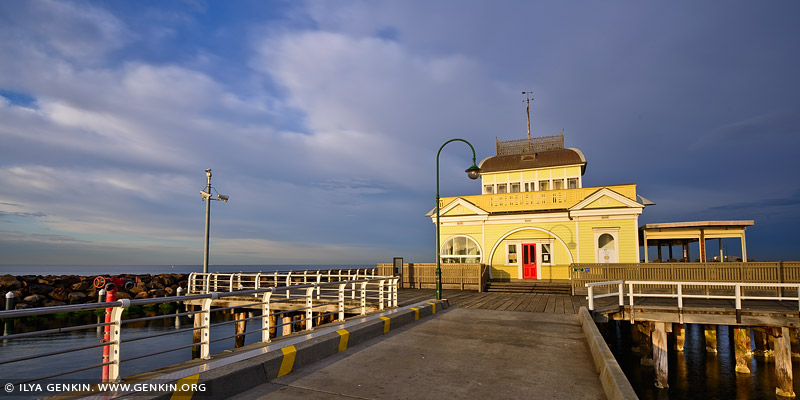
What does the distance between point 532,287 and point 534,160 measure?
11.3m

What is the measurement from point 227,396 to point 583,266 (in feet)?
64.9

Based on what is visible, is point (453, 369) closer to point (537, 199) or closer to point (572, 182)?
point (537, 199)

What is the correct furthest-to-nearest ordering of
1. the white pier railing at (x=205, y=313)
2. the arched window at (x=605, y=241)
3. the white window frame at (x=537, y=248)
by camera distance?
the white window frame at (x=537, y=248) < the arched window at (x=605, y=241) < the white pier railing at (x=205, y=313)

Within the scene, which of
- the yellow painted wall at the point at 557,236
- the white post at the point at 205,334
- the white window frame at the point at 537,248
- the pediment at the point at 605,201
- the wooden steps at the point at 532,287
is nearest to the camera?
the white post at the point at 205,334

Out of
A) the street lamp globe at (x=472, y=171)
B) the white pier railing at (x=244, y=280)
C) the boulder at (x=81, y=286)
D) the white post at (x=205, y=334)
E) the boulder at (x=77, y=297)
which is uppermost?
the street lamp globe at (x=472, y=171)

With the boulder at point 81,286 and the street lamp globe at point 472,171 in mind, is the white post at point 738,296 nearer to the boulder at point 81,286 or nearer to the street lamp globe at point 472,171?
the street lamp globe at point 472,171

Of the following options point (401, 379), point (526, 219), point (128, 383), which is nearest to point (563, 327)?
point (401, 379)

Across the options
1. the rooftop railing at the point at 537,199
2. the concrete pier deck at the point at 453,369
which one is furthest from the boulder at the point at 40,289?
the concrete pier deck at the point at 453,369

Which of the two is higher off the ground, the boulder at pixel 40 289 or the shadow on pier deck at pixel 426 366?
the shadow on pier deck at pixel 426 366

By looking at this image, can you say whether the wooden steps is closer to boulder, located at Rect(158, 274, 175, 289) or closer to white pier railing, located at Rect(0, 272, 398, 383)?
white pier railing, located at Rect(0, 272, 398, 383)

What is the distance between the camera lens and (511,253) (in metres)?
26.7

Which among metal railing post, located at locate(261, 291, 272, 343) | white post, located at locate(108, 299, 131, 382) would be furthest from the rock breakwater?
white post, located at locate(108, 299, 131, 382)

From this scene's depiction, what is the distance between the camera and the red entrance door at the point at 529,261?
26031 mm

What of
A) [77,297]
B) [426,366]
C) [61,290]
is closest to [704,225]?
[426,366]
